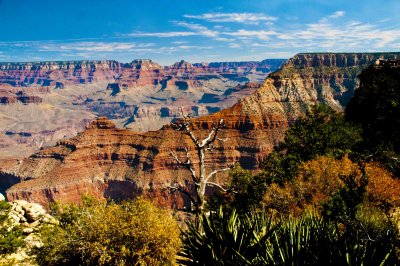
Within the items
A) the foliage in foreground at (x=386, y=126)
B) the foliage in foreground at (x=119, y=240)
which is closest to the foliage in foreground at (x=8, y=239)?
the foliage in foreground at (x=119, y=240)

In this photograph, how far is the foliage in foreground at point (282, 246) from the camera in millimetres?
12289

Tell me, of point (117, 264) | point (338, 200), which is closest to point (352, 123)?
point (338, 200)

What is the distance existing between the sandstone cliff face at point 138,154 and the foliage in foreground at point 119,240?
11004 cm

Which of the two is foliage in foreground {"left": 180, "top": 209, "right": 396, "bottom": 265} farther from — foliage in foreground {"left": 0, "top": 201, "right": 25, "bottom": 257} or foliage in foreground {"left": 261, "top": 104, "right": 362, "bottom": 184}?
foliage in foreground {"left": 261, "top": 104, "right": 362, "bottom": 184}

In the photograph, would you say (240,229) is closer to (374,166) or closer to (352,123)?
(374,166)

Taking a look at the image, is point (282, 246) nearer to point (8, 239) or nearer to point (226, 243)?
point (226, 243)

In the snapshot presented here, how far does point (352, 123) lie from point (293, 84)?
151280 millimetres

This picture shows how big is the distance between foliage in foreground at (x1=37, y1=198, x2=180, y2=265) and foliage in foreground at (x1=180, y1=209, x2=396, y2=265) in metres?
6.62

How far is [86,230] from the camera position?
75.4 feet

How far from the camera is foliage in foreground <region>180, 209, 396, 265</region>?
40.3 feet

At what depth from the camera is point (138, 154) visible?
159000mm

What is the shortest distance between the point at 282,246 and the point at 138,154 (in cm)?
14889

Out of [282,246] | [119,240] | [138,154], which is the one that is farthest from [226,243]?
[138,154]

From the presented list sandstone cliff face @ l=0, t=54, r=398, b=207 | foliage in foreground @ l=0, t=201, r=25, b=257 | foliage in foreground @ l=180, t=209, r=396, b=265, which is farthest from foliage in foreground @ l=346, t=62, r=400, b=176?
sandstone cliff face @ l=0, t=54, r=398, b=207
